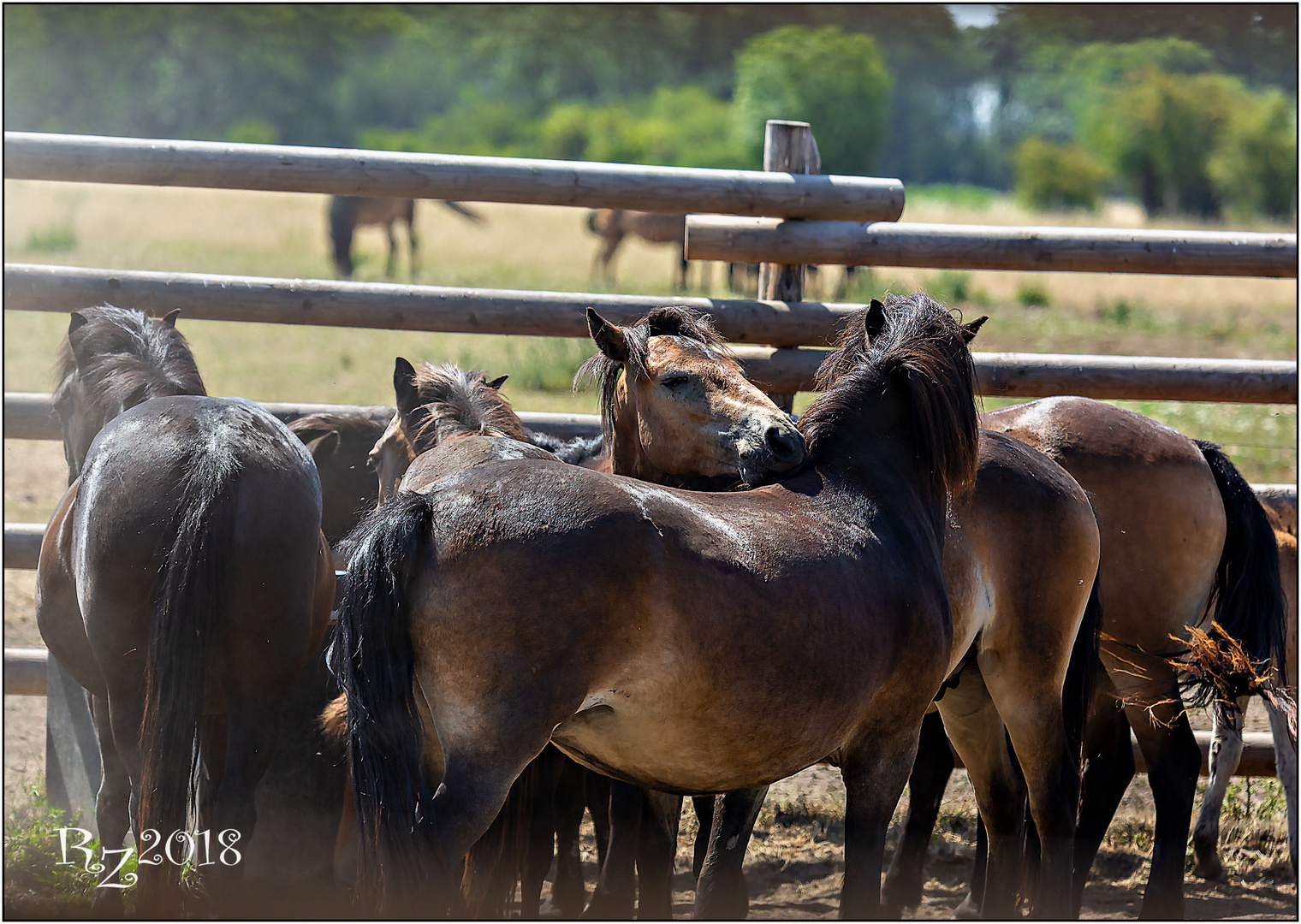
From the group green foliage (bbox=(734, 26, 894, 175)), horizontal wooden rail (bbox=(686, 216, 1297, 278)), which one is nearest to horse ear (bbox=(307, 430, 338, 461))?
horizontal wooden rail (bbox=(686, 216, 1297, 278))

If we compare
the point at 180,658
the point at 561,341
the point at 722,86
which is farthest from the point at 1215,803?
the point at 722,86

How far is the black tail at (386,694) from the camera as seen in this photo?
2025 mm

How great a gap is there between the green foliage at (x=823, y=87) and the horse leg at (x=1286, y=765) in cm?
5710

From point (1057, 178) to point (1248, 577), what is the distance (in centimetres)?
5551

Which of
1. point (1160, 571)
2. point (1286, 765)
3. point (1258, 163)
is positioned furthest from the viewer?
point (1258, 163)

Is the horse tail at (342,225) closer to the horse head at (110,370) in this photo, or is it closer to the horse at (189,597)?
the horse head at (110,370)

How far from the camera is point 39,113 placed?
168 ft

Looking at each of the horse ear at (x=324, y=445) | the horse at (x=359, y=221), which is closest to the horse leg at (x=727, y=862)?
the horse ear at (x=324, y=445)

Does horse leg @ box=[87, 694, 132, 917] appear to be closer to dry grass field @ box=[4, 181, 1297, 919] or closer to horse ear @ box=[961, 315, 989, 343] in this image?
dry grass field @ box=[4, 181, 1297, 919]

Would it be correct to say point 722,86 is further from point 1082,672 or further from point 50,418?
point 1082,672

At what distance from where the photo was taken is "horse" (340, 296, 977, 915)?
79.2 inches

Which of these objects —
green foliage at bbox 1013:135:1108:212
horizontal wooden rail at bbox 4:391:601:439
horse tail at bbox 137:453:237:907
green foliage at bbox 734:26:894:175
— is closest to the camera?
horse tail at bbox 137:453:237:907

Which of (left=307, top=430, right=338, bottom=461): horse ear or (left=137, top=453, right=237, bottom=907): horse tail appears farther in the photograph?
(left=307, top=430, right=338, bottom=461): horse ear

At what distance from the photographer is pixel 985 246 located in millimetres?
4340
